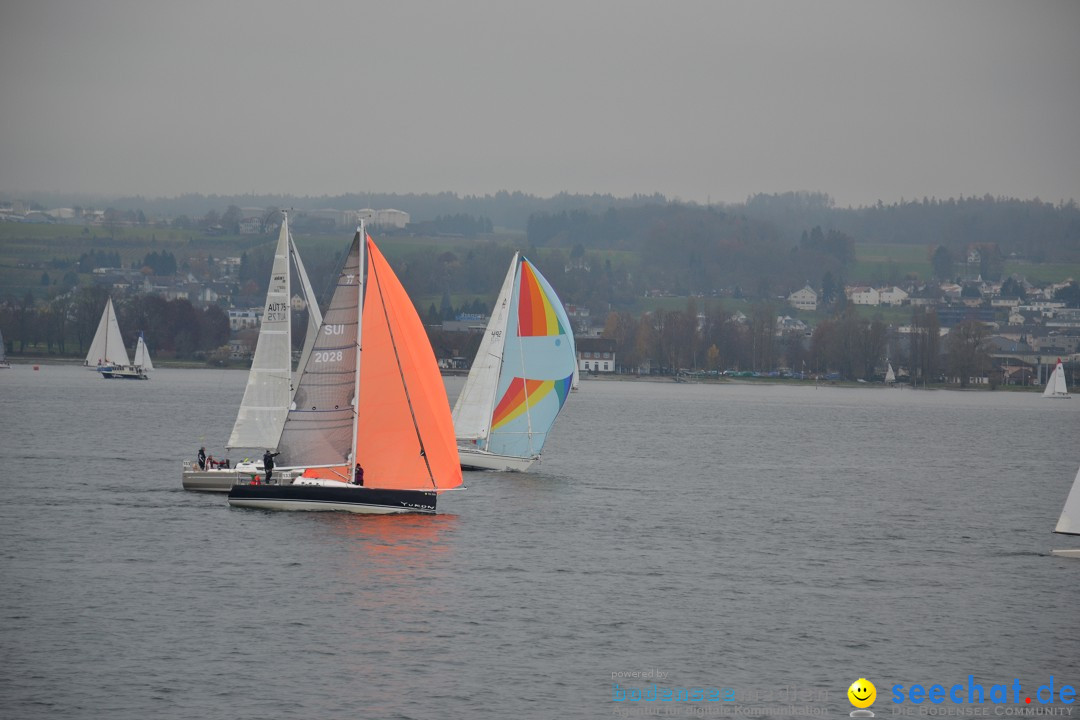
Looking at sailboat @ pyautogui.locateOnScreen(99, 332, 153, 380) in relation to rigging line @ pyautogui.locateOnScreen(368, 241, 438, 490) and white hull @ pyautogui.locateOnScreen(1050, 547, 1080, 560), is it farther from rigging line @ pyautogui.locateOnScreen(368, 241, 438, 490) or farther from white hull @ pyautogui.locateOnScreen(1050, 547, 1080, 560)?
white hull @ pyautogui.locateOnScreen(1050, 547, 1080, 560)

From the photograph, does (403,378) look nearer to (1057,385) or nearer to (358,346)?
(358,346)

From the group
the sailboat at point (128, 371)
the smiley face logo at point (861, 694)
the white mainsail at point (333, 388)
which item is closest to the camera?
the smiley face logo at point (861, 694)

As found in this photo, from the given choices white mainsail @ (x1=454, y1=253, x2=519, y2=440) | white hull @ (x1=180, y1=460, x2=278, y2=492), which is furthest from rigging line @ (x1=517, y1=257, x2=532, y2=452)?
white hull @ (x1=180, y1=460, x2=278, y2=492)

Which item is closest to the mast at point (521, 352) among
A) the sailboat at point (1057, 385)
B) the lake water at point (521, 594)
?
the lake water at point (521, 594)

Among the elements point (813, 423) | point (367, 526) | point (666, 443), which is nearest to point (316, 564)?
point (367, 526)

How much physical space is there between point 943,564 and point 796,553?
400 centimetres

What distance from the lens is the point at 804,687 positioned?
25.6 m

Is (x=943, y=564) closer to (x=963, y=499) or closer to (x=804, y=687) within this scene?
(x=804, y=687)

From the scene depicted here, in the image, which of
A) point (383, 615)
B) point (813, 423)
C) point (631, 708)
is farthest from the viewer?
point (813, 423)

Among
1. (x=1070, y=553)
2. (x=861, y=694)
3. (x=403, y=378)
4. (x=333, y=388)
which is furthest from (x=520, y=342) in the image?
(x=861, y=694)

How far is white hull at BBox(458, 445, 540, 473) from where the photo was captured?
54.3 m

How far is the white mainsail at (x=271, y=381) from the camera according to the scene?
45562 mm

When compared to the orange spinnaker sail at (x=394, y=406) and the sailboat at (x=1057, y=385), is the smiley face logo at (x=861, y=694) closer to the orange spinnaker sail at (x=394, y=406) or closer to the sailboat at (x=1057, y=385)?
the orange spinnaker sail at (x=394, y=406)

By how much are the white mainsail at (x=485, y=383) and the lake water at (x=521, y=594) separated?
211cm
